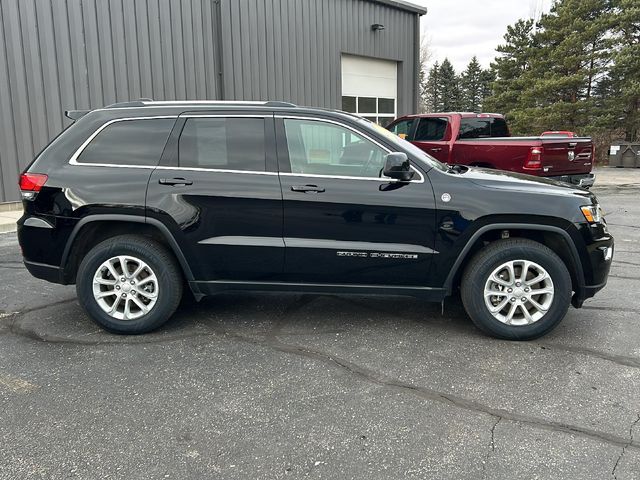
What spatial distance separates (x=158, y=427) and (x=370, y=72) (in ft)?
54.5

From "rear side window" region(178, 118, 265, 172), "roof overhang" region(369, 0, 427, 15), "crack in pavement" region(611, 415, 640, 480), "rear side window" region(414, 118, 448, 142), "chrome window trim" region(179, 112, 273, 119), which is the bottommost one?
"crack in pavement" region(611, 415, 640, 480)

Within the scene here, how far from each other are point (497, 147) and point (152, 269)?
7471mm

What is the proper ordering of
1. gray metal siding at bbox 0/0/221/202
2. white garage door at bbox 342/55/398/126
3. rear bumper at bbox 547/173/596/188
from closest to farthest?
rear bumper at bbox 547/173/596/188 < gray metal siding at bbox 0/0/221/202 < white garage door at bbox 342/55/398/126

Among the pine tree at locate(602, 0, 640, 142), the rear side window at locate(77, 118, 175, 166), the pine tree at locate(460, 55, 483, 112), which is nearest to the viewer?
the rear side window at locate(77, 118, 175, 166)

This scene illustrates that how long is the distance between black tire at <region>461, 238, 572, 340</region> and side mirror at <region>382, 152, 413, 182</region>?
2.72 feet

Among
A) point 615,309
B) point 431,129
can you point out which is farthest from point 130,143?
point 431,129

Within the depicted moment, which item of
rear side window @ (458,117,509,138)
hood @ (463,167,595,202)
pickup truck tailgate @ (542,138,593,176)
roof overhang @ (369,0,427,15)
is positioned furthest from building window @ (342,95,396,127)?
hood @ (463,167,595,202)

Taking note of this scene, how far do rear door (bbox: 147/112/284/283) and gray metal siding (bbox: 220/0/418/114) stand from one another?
10.0m

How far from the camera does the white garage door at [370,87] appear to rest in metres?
17.1

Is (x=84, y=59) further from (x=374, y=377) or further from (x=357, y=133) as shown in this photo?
(x=374, y=377)

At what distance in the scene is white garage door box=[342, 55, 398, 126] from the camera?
673 inches

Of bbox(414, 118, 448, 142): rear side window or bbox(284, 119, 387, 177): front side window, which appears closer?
bbox(284, 119, 387, 177): front side window

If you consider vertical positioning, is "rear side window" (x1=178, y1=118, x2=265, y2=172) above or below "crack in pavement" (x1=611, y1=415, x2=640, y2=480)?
above

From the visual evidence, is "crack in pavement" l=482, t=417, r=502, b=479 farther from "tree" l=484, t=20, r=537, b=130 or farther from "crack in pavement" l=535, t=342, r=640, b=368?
"tree" l=484, t=20, r=537, b=130
